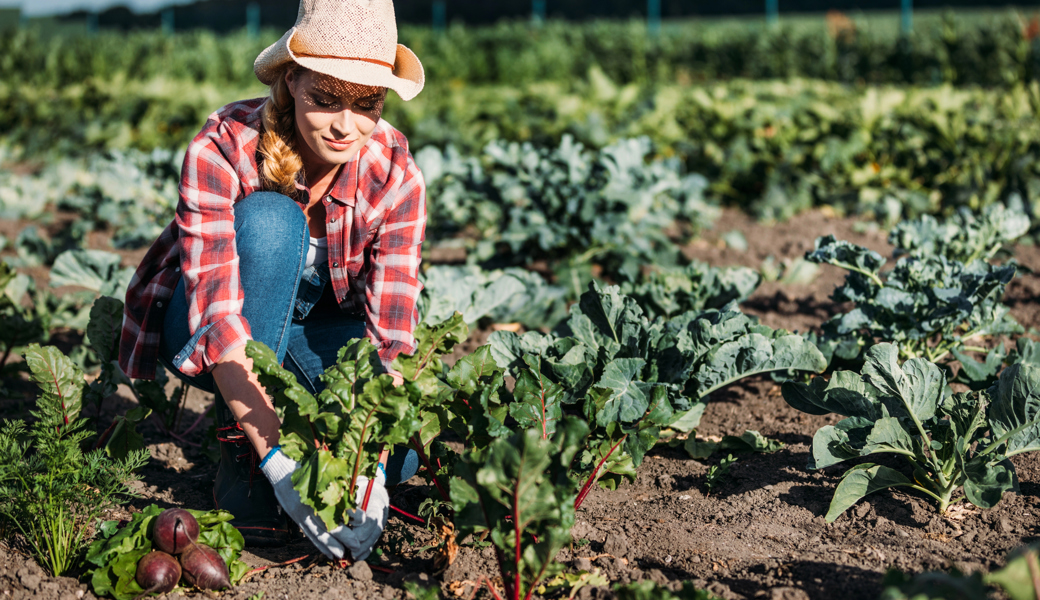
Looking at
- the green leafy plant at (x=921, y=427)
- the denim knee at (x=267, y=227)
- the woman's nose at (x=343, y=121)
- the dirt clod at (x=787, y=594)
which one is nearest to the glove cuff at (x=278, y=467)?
the denim knee at (x=267, y=227)

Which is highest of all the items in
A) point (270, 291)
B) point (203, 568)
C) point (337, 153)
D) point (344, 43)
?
point (344, 43)

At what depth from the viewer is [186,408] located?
Result: 9.45ft

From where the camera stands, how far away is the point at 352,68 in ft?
6.19

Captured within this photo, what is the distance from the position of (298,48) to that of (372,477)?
3.17 feet

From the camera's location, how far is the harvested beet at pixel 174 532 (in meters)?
1.76

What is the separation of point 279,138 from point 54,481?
92 centimetres

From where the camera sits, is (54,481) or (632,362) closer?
(54,481)

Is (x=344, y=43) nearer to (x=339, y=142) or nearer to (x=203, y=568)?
(x=339, y=142)

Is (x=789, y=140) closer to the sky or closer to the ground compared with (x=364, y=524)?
closer to the sky

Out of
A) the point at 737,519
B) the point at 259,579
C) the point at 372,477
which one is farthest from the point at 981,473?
the point at 259,579

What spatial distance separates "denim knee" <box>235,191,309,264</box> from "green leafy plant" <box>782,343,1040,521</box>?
1.27 metres

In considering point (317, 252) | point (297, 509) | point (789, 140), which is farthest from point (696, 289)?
point (789, 140)

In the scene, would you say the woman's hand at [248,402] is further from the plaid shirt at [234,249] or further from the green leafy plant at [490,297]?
the green leafy plant at [490,297]

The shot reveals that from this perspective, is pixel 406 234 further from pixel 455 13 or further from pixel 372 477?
pixel 455 13
